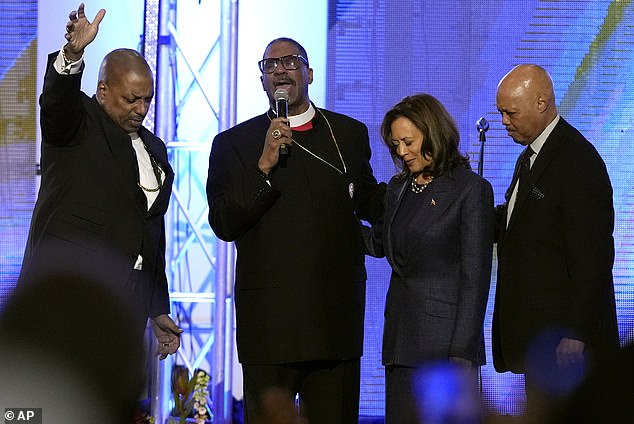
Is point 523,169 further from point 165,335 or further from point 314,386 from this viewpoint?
point 165,335

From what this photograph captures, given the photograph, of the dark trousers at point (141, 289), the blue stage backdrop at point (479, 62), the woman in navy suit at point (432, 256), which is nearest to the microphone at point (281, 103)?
the woman in navy suit at point (432, 256)

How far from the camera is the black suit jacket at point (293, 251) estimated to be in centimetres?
306

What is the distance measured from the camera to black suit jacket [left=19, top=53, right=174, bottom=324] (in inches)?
114

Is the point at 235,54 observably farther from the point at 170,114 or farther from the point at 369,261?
the point at 369,261

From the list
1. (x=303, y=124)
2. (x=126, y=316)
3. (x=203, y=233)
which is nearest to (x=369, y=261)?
Answer: (x=203, y=233)

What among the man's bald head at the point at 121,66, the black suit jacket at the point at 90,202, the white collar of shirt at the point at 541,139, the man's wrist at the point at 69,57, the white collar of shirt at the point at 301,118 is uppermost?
the man's bald head at the point at 121,66

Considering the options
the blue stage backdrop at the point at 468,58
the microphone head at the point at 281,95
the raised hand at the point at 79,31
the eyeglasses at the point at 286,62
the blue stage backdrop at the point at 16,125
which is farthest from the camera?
the blue stage backdrop at the point at 16,125

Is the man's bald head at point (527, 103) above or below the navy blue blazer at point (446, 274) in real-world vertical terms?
above

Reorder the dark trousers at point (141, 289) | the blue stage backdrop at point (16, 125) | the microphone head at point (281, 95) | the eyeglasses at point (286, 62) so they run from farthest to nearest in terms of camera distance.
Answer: the blue stage backdrop at point (16, 125) → the eyeglasses at point (286, 62) → the microphone head at point (281, 95) → the dark trousers at point (141, 289)

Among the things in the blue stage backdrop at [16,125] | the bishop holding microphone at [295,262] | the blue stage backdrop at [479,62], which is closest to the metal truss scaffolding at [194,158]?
the blue stage backdrop at [479,62]

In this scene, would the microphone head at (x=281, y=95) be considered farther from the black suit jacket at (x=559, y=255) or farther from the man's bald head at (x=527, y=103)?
the black suit jacket at (x=559, y=255)

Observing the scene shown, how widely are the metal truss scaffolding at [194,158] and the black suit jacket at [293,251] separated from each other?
148 cm

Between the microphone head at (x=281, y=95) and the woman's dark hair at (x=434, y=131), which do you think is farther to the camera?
the microphone head at (x=281, y=95)

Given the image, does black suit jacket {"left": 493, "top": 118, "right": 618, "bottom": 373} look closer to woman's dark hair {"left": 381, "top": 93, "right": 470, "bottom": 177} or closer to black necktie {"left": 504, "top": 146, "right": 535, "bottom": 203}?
black necktie {"left": 504, "top": 146, "right": 535, "bottom": 203}
